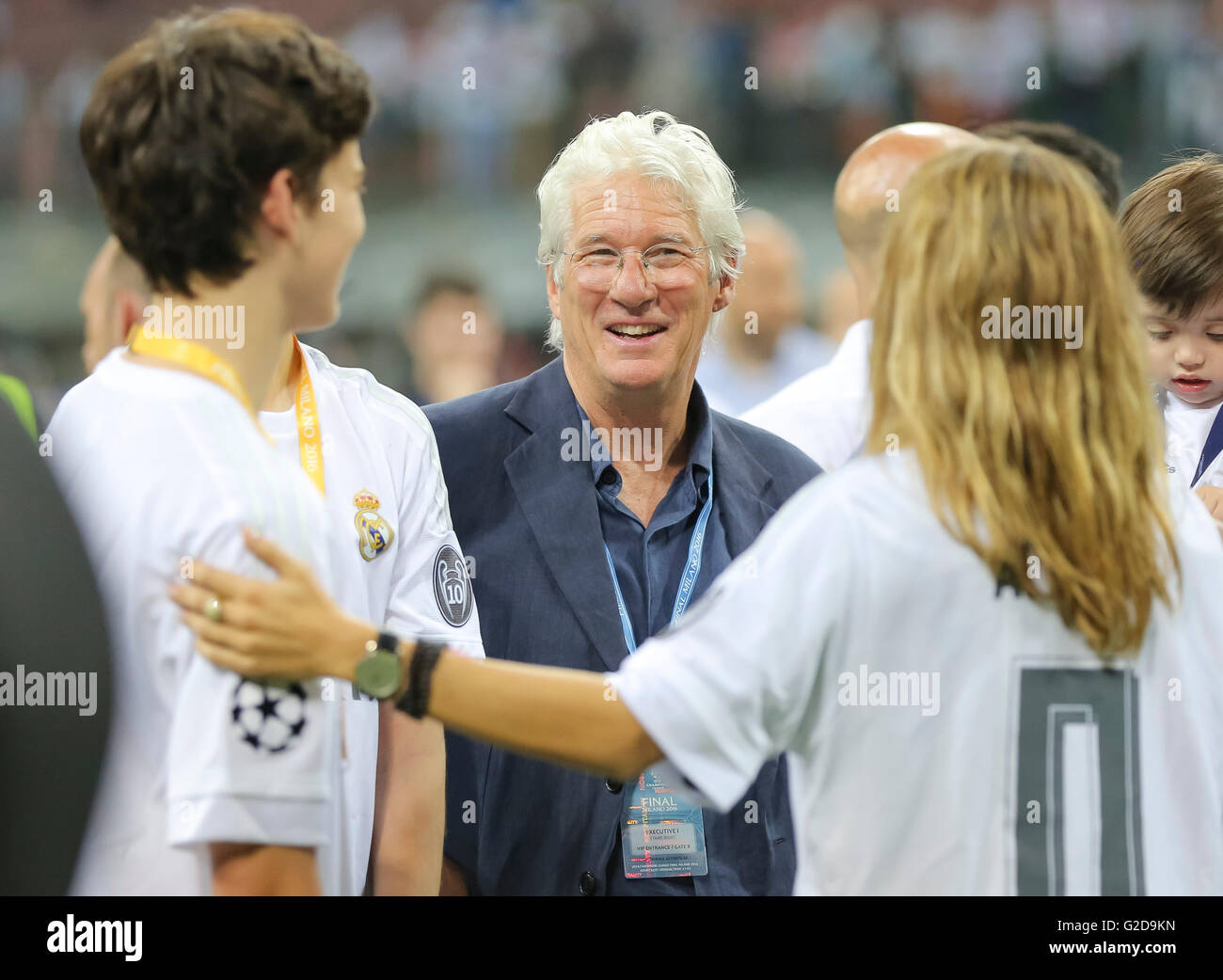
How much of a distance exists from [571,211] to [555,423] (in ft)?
1.40

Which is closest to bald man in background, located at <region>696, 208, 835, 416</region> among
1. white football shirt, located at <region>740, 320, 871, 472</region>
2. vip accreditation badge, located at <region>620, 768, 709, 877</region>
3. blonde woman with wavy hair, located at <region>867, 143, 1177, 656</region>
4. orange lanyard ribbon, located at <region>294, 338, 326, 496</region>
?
white football shirt, located at <region>740, 320, 871, 472</region>

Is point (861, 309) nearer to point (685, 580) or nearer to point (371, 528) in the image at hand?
point (685, 580)

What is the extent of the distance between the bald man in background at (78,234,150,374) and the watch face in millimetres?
640

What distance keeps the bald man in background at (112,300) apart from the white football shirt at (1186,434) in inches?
80.4

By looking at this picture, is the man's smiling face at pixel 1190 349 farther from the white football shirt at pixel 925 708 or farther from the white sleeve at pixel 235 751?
the white sleeve at pixel 235 751

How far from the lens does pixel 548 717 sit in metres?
1.71

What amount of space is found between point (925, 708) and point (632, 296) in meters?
1.21

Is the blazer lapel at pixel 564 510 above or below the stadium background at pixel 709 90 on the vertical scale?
below

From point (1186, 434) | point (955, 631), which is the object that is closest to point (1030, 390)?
point (955, 631)

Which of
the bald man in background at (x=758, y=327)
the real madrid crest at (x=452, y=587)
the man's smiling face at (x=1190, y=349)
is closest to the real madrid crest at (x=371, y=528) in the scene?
the real madrid crest at (x=452, y=587)

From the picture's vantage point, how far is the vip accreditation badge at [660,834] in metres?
2.41

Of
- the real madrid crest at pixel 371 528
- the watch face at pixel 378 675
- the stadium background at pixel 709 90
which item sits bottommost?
the watch face at pixel 378 675

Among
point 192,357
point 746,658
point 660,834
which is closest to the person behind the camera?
point 746,658

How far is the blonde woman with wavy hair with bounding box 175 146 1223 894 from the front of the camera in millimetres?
1673
